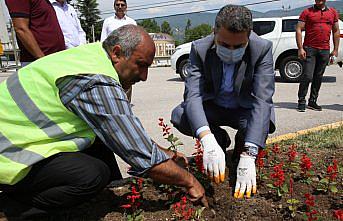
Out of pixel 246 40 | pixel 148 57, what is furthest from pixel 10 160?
pixel 246 40

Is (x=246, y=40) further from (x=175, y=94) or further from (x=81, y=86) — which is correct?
(x=175, y=94)

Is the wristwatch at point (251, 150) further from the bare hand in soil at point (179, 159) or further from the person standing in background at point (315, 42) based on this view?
the person standing in background at point (315, 42)

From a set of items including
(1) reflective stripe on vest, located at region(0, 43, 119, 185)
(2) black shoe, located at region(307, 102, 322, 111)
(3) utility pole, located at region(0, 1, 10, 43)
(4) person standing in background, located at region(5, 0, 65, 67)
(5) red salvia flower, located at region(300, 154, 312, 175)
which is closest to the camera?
(1) reflective stripe on vest, located at region(0, 43, 119, 185)

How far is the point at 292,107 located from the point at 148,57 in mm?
4702

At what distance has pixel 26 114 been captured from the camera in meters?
1.79

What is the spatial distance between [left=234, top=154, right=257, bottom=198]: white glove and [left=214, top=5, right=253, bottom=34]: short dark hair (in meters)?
0.81

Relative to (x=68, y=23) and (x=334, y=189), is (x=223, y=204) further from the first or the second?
(x=68, y=23)

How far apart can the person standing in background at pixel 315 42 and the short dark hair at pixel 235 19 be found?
3.66 meters

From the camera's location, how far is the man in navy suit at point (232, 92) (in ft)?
7.42

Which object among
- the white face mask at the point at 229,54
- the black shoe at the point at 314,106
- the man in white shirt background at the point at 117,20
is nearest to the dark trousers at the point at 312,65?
the black shoe at the point at 314,106

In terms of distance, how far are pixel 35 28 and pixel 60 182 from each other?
→ 1.70 meters

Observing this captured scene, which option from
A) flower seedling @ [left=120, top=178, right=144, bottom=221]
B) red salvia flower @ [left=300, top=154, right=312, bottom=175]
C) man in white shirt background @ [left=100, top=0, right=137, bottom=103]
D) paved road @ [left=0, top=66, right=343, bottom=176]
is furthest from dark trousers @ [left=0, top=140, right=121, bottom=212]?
man in white shirt background @ [left=100, top=0, right=137, bottom=103]

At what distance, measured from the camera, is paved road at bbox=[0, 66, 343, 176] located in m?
4.74

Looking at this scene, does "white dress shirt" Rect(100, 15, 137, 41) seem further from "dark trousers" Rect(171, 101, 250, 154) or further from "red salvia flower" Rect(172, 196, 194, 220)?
"red salvia flower" Rect(172, 196, 194, 220)
